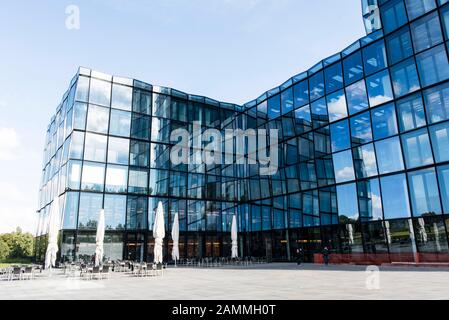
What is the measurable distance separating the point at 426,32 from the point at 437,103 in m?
4.88

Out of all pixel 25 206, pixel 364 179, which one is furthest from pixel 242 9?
pixel 25 206

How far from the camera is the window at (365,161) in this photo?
23.2 metres

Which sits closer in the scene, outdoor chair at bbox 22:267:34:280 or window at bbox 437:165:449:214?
outdoor chair at bbox 22:267:34:280

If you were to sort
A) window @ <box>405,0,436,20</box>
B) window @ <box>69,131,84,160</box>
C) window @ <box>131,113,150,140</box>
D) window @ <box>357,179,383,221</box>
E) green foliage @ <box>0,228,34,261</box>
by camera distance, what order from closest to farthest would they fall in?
window @ <box>405,0,436,20</box> → window @ <box>357,179,383,221</box> → window @ <box>69,131,84,160</box> → window @ <box>131,113,150,140</box> → green foliage @ <box>0,228,34,261</box>

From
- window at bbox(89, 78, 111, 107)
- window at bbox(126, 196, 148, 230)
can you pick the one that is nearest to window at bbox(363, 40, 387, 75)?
window at bbox(126, 196, 148, 230)

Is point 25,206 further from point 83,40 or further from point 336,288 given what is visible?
point 336,288

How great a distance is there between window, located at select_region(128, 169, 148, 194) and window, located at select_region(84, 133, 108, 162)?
2895 millimetres

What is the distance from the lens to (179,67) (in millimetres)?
21906

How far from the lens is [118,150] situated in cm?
2942

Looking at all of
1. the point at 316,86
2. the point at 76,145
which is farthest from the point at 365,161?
the point at 76,145

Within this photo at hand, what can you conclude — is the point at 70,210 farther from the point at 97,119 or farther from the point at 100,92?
the point at 100,92

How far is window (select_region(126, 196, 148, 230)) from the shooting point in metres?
28.6

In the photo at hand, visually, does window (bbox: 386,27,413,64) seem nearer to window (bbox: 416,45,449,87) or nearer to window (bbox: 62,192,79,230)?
window (bbox: 416,45,449,87)
